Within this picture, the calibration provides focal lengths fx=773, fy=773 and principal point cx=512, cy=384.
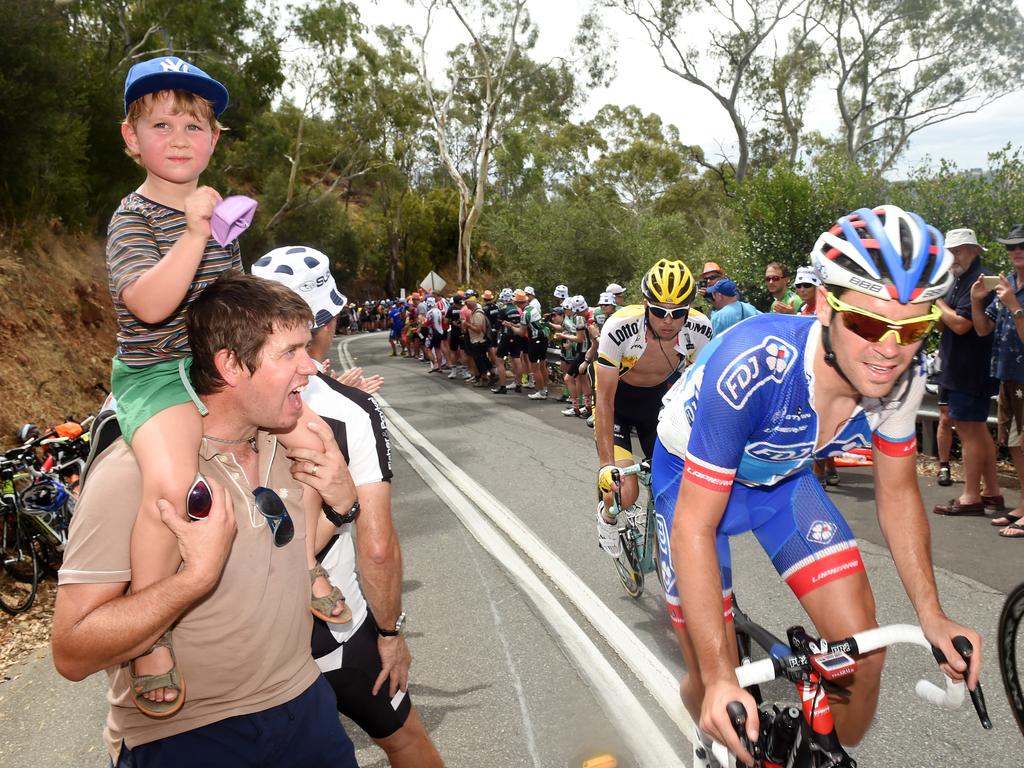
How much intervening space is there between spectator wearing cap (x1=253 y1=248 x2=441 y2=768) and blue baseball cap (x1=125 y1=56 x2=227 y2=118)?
0.96 m

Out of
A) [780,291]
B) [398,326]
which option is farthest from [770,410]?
[398,326]

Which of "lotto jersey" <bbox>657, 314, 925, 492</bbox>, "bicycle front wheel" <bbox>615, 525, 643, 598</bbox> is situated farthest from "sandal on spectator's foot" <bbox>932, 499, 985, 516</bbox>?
"lotto jersey" <bbox>657, 314, 925, 492</bbox>

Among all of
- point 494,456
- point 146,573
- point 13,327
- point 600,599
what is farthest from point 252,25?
point 146,573

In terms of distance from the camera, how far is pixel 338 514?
88.7 inches

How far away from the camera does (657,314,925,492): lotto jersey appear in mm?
2420

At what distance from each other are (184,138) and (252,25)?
35941mm

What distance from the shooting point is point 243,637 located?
192 cm

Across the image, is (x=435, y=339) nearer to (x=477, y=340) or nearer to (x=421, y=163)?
(x=477, y=340)

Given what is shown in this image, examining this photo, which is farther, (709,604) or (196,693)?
(709,604)

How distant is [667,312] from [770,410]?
7.89 feet

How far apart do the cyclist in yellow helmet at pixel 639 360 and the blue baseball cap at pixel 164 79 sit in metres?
2.99

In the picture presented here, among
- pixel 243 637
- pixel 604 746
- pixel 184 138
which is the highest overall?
pixel 184 138

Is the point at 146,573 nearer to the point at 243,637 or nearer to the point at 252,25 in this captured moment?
the point at 243,637

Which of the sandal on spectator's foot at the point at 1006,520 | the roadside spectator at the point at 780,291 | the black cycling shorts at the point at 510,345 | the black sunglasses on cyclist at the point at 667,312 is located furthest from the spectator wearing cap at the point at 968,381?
the black cycling shorts at the point at 510,345
